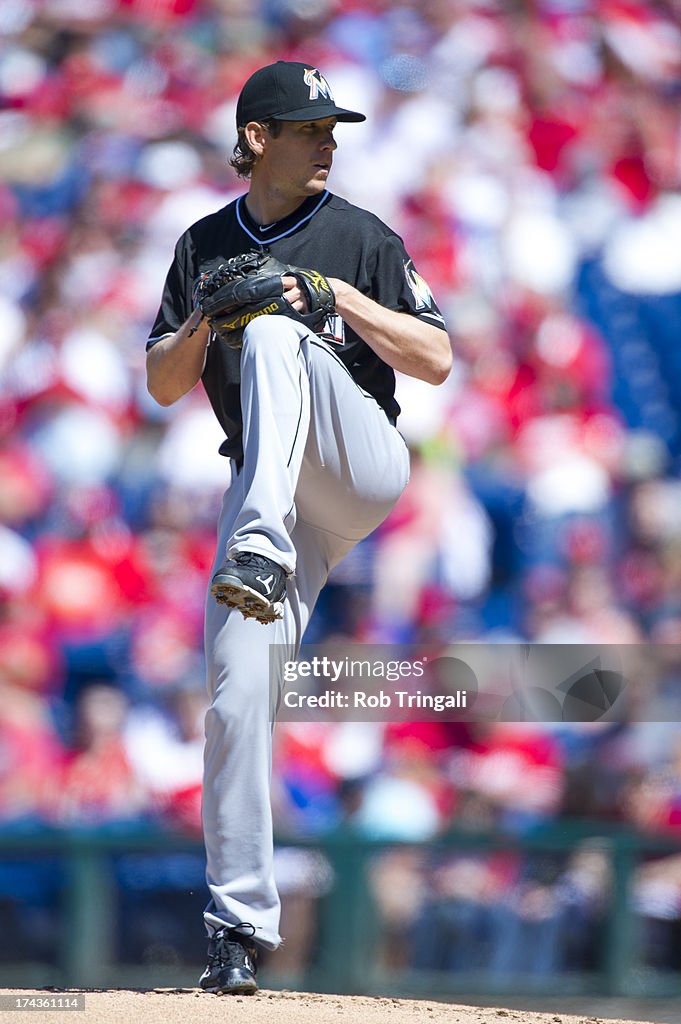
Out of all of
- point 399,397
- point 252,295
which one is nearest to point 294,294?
point 252,295

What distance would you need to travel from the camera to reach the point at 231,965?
2.21 meters

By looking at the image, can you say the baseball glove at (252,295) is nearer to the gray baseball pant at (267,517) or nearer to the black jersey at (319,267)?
the gray baseball pant at (267,517)

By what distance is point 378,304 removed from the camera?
97.7 inches

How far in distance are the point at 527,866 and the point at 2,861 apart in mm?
1366

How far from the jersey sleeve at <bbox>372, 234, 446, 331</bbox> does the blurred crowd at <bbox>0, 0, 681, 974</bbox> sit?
5.23 ft

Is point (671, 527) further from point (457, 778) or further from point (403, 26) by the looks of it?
point (403, 26)

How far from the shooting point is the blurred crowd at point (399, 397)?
12.5 feet

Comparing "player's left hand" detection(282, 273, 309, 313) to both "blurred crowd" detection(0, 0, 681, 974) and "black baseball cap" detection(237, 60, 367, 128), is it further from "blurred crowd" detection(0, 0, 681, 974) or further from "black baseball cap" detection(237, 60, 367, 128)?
"blurred crowd" detection(0, 0, 681, 974)

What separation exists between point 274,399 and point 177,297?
0.52 metres

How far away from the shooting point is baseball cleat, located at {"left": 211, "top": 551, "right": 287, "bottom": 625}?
80.2 inches

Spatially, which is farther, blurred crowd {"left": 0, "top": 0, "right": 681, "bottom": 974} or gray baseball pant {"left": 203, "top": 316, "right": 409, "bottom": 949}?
blurred crowd {"left": 0, "top": 0, "right": 681, "bottom": 974}

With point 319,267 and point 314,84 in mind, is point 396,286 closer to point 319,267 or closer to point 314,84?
point 319,267

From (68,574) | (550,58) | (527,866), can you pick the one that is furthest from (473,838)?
(550,58)

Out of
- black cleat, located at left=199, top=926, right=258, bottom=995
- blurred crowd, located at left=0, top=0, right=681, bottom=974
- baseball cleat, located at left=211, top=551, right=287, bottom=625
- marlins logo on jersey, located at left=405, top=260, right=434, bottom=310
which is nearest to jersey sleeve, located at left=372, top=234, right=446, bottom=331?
marlins logo on jersey, located at left=405, top=260, right=434, bottom=310
